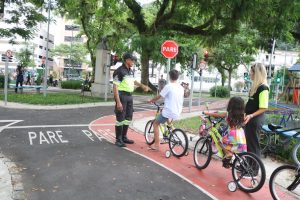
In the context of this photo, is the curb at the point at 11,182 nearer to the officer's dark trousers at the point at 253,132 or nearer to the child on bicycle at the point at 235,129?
the child on bicycle at the point at 235,129

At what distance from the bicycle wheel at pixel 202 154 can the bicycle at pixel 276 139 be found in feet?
6.03

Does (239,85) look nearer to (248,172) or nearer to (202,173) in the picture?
(202,173)

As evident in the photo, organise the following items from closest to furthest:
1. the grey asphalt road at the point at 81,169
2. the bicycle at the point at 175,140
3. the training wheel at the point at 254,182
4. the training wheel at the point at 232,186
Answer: the grey asphalt road at the point at 81,169, the training wheel at the point at 254,182, the training wheel at the point at 232,186, the bicycle at the point at 175,140


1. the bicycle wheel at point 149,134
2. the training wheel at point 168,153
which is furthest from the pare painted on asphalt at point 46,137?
the training wheel at point 168,153

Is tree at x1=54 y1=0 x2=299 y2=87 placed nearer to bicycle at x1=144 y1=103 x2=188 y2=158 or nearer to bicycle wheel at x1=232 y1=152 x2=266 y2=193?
bicycle at x1=144 y1=103 x2=188 y2=158

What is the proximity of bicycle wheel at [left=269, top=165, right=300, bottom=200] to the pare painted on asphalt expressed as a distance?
535 cm

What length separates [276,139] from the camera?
29.9ft

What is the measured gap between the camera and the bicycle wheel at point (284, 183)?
19.0ft

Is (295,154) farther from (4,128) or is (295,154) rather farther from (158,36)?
(158,36)

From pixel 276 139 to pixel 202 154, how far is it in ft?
7.83

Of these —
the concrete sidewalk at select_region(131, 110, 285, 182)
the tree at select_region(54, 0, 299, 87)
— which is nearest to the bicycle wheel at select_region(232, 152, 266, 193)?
the concrete sidewalk at select_region(131, 110, 285, 182)

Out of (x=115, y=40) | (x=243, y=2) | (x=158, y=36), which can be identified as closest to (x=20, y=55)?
(x=115, y=40)

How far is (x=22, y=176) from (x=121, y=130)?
3.12m

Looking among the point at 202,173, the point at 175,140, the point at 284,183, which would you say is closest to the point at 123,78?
the point at 175,140
